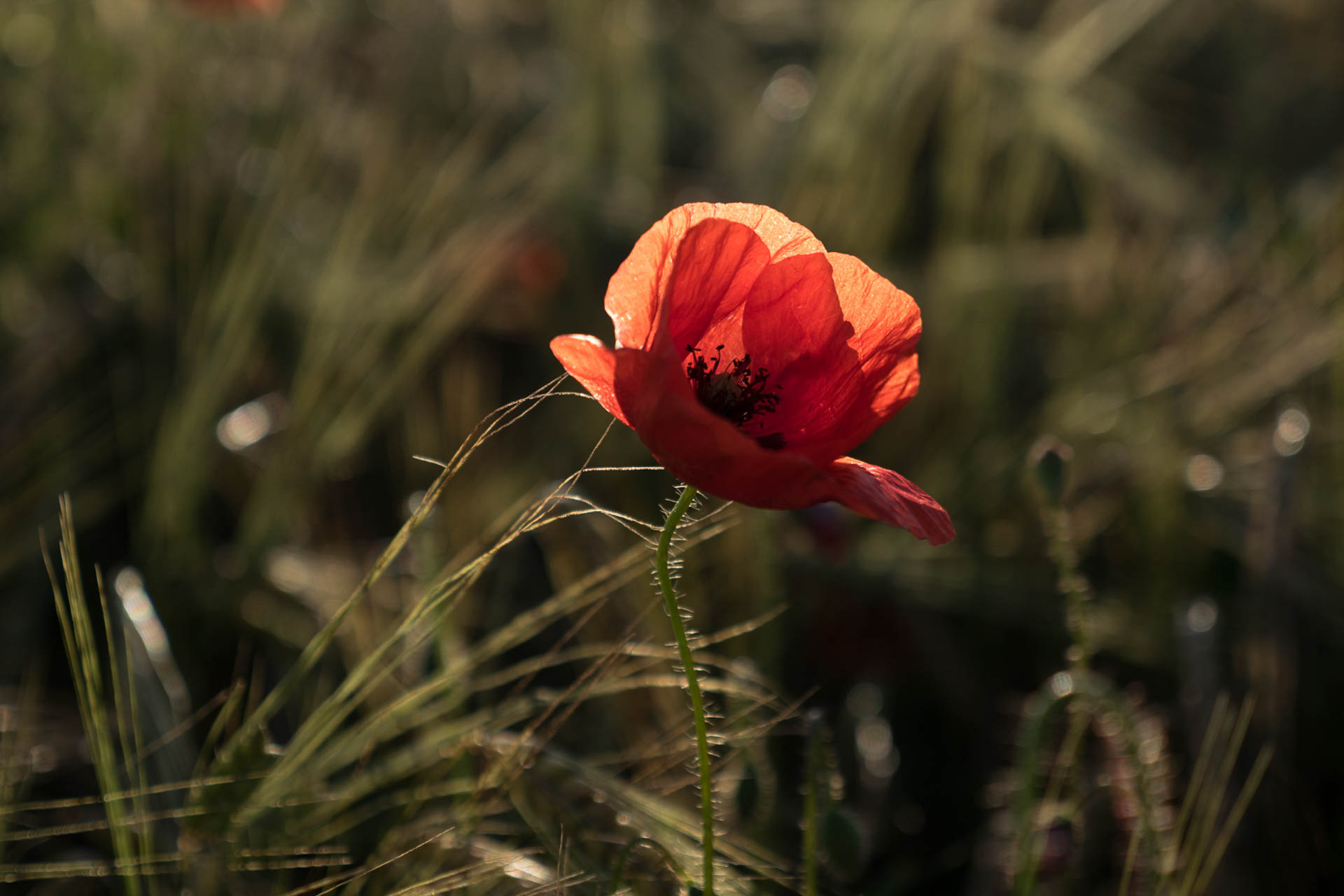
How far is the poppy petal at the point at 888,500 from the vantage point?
0.43m

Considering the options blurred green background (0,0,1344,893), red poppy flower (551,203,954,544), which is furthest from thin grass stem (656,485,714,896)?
blurred green background (0,0,1344,893)

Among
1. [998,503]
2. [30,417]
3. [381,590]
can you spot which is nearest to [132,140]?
[30,417]

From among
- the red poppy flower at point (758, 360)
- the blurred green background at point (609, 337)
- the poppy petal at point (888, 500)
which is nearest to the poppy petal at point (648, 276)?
the red poppy flower at point (758, 360)

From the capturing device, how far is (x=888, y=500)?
17.6 inches

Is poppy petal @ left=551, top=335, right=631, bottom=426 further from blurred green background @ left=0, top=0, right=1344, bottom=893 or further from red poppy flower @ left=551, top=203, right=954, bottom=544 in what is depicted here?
blurred green background @ left=0, top=0, right=1344, bottom=893

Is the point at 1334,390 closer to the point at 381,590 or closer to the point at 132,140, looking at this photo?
the point at 381,590

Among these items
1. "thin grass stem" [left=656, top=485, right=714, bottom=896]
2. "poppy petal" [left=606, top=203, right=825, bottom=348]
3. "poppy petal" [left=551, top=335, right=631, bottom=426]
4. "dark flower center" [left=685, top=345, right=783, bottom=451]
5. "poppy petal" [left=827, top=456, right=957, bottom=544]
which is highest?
"poppy petal" [left=606, top=203, right=825, bottom=348]

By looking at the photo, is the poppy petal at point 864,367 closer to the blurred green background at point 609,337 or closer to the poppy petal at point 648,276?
the poppy petal at point 648,276

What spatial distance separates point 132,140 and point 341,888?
946 millimetres

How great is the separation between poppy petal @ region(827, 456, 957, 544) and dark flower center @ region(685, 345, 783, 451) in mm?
80

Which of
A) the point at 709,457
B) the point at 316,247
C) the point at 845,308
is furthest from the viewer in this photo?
the point at 316,247

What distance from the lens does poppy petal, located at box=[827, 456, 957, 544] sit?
43 cm

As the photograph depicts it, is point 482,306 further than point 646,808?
Yes

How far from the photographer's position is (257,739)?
567 millimetres
